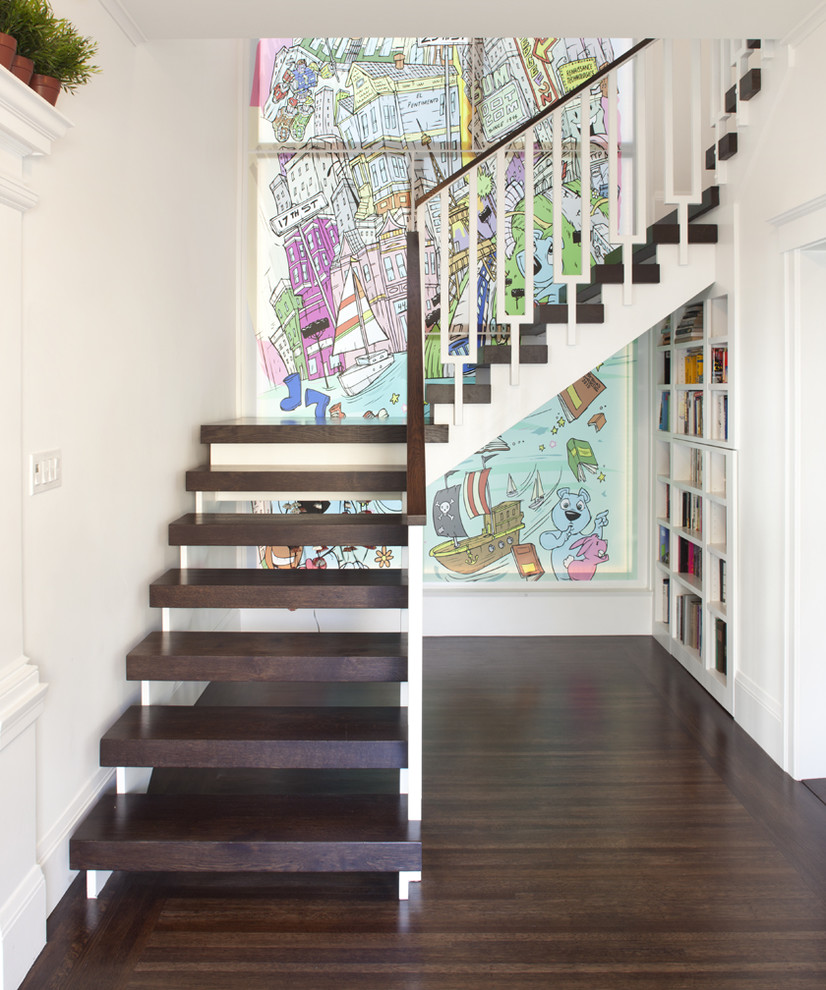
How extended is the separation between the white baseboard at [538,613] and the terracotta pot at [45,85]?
142 inches

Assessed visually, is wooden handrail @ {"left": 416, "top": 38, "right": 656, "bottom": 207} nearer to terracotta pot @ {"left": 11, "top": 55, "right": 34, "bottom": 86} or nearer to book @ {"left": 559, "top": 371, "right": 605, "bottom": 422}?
book @ {"left": 559, "top": 371, "right": 605, "bottom": 422}

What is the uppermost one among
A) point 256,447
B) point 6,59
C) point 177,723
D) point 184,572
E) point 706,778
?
point 6,59

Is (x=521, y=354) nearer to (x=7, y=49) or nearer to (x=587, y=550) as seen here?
(x=587, y=550)

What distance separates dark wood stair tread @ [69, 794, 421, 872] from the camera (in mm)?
2500

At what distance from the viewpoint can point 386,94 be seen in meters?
5.21

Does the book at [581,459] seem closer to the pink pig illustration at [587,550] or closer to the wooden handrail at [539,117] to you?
the pink pig illustration at [587,550]

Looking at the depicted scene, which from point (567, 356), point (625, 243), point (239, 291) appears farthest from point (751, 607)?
point (239, 291)

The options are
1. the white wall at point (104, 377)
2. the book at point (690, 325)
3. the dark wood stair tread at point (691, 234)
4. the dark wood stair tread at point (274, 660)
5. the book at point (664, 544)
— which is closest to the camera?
the white wall at point (104, 377)

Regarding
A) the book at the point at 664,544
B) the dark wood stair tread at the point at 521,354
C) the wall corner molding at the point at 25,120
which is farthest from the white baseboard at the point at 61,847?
the book at the point at 664,544

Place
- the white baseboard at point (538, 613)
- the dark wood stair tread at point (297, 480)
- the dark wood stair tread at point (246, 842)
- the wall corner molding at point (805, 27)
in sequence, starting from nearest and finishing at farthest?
the dark wood stair tread at point (246, 842), the wall corner molding at point (805, 27), the dark wood stair tread at point (297, 480), the white baseboard at point (538, 613)

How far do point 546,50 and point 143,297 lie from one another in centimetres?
329

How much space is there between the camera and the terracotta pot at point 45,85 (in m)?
2.11

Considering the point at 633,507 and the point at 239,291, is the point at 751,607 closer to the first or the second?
the point at 633,507

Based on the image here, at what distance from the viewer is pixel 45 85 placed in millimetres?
2121
